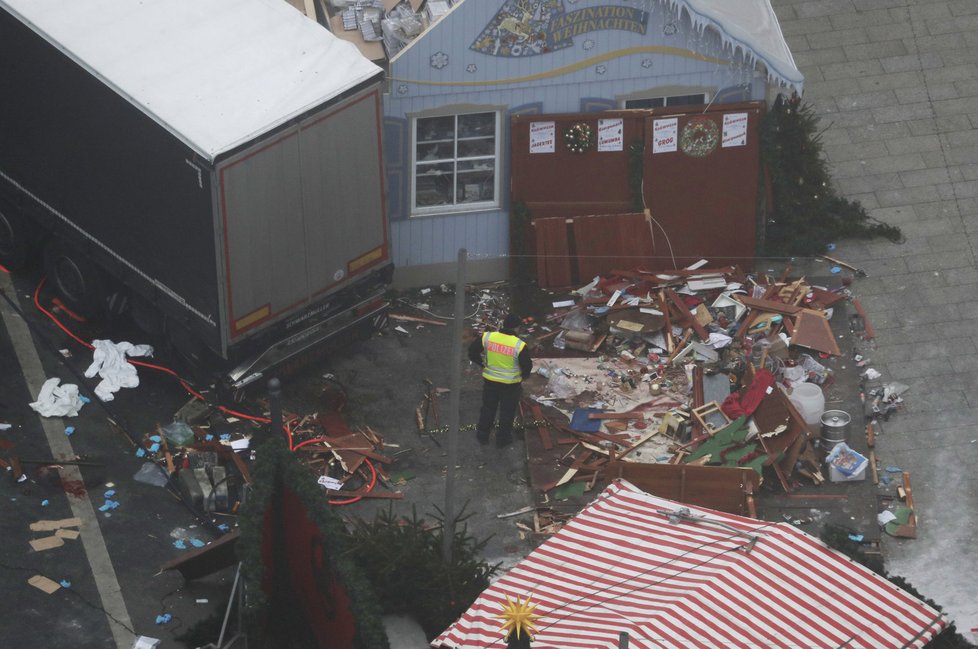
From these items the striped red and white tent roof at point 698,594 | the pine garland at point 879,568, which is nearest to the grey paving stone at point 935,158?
the pine garland at point 879,568

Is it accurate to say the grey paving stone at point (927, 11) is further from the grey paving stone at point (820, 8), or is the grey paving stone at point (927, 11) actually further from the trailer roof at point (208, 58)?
the trailer roof at point (208, 58)

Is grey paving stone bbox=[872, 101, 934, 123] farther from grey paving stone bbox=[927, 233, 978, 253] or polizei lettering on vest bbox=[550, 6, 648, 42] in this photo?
polizei lettering on vest bbox=[550, 6, 648, 42]

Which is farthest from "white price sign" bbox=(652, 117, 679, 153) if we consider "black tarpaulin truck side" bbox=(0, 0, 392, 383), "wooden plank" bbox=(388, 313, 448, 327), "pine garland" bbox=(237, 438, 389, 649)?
"pine garland" bbox=(237, 438, 389, 649)

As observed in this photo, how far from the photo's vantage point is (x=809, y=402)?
56.2 ft

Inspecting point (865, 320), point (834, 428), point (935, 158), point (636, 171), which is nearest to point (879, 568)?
point (834, 428)

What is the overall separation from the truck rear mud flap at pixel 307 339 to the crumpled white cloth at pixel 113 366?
5.29 ft

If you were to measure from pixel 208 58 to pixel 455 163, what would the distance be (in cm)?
380

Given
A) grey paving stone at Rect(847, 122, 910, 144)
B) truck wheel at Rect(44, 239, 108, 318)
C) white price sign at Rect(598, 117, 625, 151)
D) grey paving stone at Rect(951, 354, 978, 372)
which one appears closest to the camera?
truck wheel at Rect(44, 239, 108, 318)

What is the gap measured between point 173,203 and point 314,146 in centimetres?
151

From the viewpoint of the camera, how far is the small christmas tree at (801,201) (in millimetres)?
19688

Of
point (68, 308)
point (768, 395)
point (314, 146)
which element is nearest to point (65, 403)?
point (68, 308)

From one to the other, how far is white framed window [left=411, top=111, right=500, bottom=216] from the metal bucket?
4.94 metres

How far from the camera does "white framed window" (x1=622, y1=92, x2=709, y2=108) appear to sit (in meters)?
19.4

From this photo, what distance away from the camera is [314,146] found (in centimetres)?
1625
